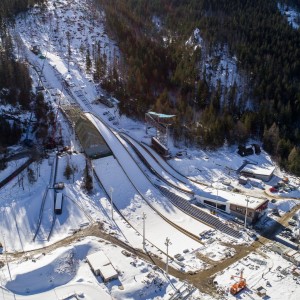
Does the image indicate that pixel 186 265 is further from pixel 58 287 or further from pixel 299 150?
pixel 299 150

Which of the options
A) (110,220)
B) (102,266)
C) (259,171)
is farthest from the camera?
(259,171)

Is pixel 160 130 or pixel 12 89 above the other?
pixel 12 89

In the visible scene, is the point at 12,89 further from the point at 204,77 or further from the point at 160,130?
the point at 204,77

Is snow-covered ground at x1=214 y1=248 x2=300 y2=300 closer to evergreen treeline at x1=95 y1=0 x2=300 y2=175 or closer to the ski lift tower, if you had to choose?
evergreen treeline at x1=95 y1=0 x2=300 y2=175

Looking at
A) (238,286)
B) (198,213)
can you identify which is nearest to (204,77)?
(198,213)

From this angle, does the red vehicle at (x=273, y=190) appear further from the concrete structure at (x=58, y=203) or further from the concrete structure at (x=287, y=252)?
the concrete structure at (x=58, y=203)

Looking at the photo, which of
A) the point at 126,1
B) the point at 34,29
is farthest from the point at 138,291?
the point at 126,1

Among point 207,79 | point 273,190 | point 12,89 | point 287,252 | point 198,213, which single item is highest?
point 207,79

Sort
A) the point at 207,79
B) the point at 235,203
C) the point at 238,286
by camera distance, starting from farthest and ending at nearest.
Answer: the point at 207,79 → the point at 235,203 → the point at 238,286
